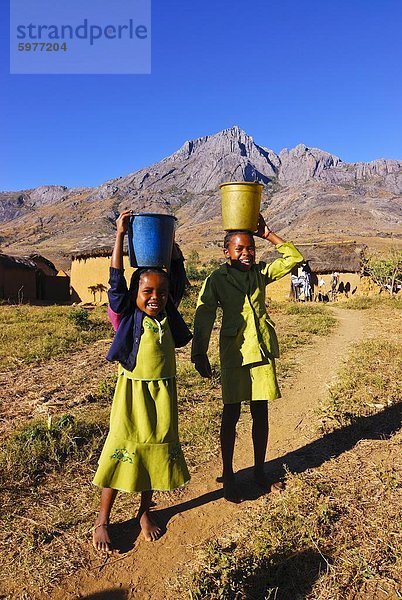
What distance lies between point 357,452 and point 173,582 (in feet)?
6.30

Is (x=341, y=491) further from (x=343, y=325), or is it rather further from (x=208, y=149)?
(x=208, y=149)

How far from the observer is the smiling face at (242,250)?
2.86 m

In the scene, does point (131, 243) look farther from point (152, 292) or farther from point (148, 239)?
point (152, 292)

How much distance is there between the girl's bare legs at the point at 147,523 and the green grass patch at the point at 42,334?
167 inches

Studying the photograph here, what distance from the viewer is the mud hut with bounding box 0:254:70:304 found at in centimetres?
1625

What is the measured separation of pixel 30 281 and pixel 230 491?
1634 centimetres

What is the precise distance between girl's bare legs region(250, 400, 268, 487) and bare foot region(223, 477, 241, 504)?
0.22 meters

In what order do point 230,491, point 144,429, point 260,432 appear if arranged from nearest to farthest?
1. point 144,429
2. point 230,491
3. point 260,432

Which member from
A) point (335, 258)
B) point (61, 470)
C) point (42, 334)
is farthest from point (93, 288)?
point (61, 470)

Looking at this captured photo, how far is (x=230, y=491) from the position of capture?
9.12ft

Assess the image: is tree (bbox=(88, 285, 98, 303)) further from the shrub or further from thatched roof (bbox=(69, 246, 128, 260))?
the shrub

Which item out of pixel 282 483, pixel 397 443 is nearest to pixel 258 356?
pixel 282 483

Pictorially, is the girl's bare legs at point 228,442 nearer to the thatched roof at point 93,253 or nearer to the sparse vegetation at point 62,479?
the sparse vegetation at point 62,479

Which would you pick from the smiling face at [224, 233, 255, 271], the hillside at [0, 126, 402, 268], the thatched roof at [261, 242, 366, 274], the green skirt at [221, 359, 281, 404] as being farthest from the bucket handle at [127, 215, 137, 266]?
the hillside at [0, 126, 402, 268]
